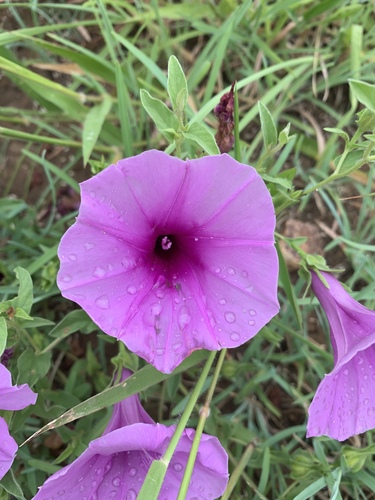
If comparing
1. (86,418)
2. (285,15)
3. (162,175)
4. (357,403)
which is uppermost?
(285,15)

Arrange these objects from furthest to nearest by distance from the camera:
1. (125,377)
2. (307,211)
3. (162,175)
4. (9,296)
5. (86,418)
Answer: (307,211)
(9,296)
(86,418)
(125,377)
(162,175)

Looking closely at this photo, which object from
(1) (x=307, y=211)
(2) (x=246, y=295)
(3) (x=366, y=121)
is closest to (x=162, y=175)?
(2) (x=246, y=295)

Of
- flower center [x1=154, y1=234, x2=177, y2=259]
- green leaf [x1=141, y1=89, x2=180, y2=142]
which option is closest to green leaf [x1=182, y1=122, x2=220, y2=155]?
green leaf [x1=141, y1=89, x2=180, y2=142]

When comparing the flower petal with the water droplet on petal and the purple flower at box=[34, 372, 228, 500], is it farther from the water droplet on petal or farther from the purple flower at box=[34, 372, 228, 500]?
the water droplet on petal

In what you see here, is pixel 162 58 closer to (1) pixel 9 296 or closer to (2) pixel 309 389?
(1) pixel 9 296

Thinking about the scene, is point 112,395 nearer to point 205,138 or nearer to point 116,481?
point 116,481

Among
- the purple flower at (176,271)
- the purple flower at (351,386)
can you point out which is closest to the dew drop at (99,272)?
the purple flower at (176,271)

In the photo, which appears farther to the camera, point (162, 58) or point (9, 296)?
point (162, 58)
